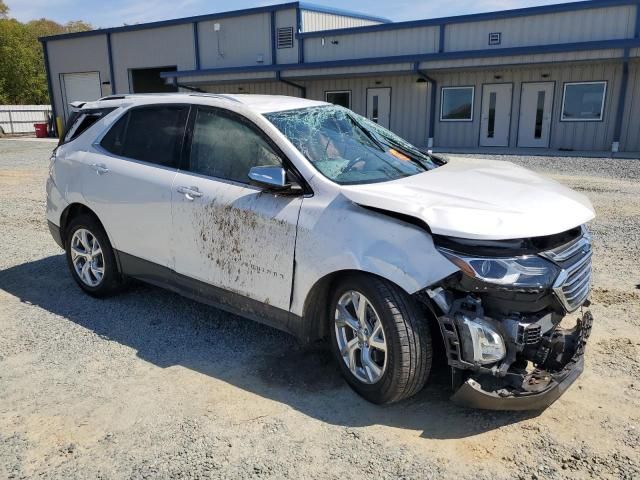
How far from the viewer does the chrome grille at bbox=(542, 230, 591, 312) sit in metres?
2.96

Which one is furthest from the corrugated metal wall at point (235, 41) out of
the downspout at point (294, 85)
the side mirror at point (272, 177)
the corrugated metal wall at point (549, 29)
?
the side mirror at point (272, 177)

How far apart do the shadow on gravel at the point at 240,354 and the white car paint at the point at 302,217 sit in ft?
1.82

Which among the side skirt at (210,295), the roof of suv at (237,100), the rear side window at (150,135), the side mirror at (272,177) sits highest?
the roof of suv at (237,100)

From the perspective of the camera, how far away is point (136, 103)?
489 centimetres

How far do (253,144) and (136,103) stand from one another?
1628 mm

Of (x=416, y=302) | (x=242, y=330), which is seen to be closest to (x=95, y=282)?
(x=242, y=330)

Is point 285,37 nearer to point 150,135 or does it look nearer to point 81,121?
point 81,121

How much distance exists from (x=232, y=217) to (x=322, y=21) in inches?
979

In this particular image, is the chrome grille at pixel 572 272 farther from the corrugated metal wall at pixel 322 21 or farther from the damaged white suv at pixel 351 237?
the corrugated metal wall at pixel 322 21

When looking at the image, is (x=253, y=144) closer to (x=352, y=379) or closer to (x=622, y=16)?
(x=352, y=379)

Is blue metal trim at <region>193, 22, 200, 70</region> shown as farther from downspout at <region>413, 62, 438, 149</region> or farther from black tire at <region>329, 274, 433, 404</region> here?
black tire at <region>329, 274, 433, 404</region>

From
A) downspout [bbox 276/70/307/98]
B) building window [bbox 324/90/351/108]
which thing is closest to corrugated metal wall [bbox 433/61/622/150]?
building window [bbox 324/90/351/108]

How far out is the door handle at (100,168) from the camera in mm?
4844

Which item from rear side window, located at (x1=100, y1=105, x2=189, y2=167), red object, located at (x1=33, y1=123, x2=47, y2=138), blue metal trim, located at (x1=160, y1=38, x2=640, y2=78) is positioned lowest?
red object, located at (x1=33, y1=123, x2=47, y2=138)
